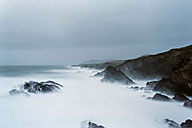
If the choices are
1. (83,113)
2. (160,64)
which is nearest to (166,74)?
(160,64)

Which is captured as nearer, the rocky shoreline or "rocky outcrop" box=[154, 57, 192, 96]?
the rocky shoreline

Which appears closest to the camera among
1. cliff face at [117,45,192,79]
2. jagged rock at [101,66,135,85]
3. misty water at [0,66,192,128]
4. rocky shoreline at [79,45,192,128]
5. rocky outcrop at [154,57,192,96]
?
misty water at [0,66,192,128]

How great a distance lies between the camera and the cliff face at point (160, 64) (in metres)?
11.8

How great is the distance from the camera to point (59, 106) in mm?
6648

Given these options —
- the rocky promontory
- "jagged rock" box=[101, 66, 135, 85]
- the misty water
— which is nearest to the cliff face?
the rocky promontory

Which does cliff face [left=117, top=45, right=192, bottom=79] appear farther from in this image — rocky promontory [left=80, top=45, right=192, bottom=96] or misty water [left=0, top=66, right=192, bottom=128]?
misty water [left=0, top=66, right=192, bottom=128]

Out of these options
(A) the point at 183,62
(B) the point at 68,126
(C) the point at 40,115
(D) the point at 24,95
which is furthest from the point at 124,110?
(A) the point at 183,62

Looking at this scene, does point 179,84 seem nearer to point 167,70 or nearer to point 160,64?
point 167,70

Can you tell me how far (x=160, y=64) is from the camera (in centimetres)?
1334

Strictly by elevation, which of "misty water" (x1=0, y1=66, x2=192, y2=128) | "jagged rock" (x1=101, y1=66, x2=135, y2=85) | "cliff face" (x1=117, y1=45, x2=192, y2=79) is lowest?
"misty water" (x1=0, y1=66, x2=192, y2=128)

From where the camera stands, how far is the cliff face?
11.8 metres

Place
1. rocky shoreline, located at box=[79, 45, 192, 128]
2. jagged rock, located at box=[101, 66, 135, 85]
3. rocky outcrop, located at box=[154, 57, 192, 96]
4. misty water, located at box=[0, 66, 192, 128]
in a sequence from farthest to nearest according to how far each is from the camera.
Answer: jagged rock, located at box=[101, 66, 135, 85], rocky outcrop, located at box=[154, 57, 192, 96], rocky shoreline, located at box=[79, 45, 192, 128], misty water, located at box=[0, 66, 192, 128]

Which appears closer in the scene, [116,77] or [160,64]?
[116,77]

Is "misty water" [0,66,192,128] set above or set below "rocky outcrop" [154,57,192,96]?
below
